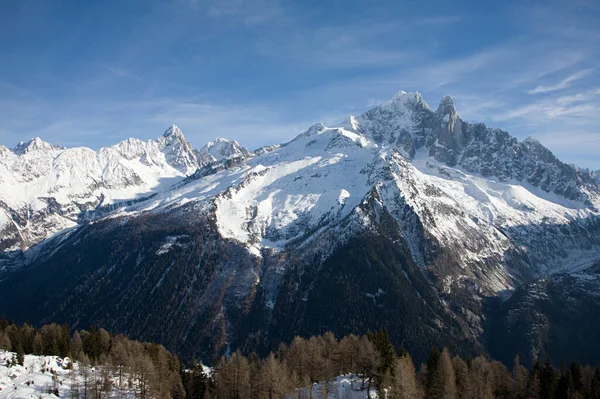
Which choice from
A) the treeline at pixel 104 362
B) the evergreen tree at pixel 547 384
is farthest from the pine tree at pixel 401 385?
the treeline at pixel 104 362

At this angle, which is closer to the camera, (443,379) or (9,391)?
(9,391)

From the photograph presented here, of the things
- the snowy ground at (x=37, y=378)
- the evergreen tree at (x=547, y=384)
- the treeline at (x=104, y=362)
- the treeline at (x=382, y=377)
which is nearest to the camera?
the snowy ground at (x=37, y=378)

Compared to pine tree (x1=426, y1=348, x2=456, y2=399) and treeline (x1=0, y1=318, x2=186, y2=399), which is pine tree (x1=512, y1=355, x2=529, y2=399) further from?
treeline (x1=0, y1=318, x2=186, y2=399)

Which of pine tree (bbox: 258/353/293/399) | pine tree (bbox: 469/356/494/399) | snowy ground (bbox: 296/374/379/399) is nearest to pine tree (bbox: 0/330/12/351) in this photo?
pine tree (bbox: 258/353/293/399)

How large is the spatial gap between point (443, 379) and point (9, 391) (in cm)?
9230

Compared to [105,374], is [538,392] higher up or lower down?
lower down

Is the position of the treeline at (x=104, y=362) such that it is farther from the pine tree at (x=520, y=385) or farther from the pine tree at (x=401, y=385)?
the pine tree at (x=520, y=385)

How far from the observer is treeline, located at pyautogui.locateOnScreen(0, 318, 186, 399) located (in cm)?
11834

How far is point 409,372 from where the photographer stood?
116000 millimetres

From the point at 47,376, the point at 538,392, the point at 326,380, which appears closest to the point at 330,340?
the point at 326,380

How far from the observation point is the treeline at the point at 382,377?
121812mm

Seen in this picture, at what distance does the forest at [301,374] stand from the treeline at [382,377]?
0.23 meters

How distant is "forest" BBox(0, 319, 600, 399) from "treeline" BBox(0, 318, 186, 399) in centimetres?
22

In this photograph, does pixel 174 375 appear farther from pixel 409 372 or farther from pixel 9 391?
pixel 409 372
